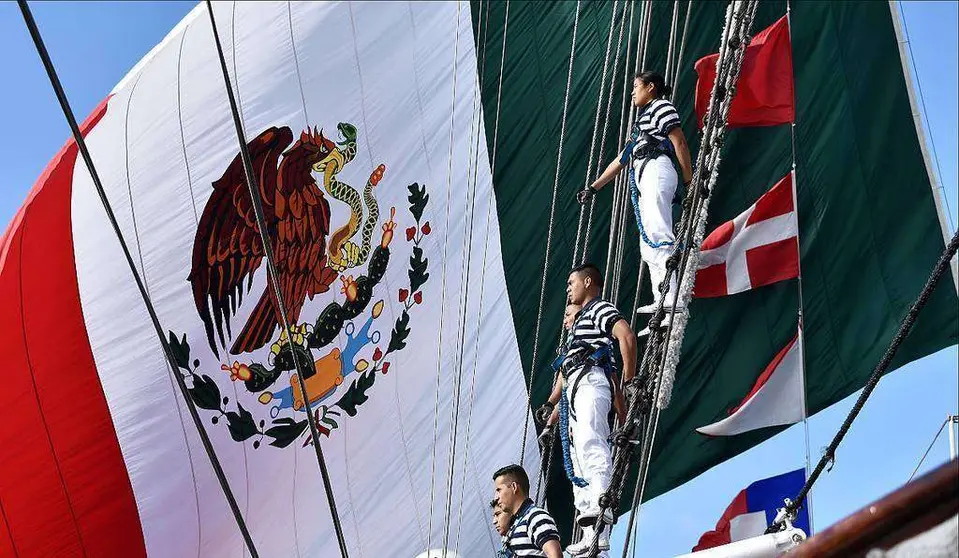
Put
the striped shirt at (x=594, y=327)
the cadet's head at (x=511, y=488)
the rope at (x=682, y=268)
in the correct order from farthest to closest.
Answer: the striped shirt at (x=594, y=327)
the rope at (x=682, y=268)
the cadet's head at (x=511, y=488)

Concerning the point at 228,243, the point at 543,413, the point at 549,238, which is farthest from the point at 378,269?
the point at 543,413

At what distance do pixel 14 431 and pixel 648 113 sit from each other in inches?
116

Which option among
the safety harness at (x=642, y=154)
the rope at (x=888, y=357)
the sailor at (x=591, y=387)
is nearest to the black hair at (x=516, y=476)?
the sailor at (x=591, y=387)

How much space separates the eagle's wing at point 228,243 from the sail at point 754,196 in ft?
3.78

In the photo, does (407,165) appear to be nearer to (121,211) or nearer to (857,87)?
(121,211)

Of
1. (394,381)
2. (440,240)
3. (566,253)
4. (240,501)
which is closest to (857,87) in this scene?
(566,253)

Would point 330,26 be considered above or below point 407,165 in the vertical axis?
above

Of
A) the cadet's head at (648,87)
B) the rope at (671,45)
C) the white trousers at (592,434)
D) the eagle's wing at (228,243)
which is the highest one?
the rope at (671,45)

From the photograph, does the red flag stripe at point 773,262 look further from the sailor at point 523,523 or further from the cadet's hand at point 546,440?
the sailor at point 523,523

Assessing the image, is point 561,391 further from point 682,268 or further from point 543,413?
point 543,413

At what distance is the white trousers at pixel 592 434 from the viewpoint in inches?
170

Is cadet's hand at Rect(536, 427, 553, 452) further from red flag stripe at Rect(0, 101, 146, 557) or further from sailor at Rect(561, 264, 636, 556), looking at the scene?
red flag stripe at Rect(0, 101, 146, 557)

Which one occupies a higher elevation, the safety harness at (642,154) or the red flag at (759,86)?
the red flag at (759,86)

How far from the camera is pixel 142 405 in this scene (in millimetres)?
5590
